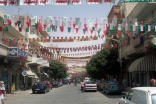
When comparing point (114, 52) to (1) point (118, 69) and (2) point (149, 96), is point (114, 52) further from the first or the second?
(2) point (149, 96)

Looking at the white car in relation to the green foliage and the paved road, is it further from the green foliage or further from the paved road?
the green foliage

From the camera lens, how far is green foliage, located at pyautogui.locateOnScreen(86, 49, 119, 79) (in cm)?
3844

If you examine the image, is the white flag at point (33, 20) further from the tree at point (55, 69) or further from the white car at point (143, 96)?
the tree at point (55, 69)

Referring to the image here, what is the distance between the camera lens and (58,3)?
14.8 metres

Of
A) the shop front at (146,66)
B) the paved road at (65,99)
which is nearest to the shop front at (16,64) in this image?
the paved road at (65,99)

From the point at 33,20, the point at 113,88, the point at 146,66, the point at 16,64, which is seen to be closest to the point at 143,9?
the point at 146,66

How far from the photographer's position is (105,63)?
127 ft

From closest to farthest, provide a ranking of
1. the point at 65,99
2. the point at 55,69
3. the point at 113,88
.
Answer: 1. the point at 65,99
2. the point at 113,88
3. the point at 55,69

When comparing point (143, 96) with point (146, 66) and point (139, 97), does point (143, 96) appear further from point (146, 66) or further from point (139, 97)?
point (146, 66)

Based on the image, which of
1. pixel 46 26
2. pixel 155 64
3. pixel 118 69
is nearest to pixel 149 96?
pixel 46 26

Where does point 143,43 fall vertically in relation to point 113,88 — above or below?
above

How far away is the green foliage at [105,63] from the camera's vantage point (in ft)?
126

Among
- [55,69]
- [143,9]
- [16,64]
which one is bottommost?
[55,69]

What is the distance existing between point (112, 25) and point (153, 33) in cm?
429
